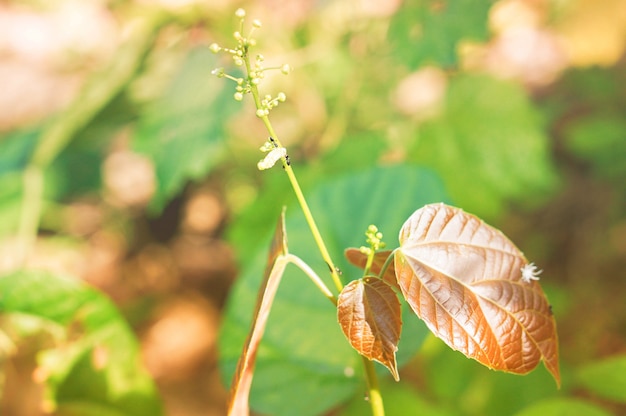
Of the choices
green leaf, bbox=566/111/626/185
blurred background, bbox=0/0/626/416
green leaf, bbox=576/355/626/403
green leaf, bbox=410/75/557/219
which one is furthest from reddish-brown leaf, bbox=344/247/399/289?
green leaf, bbox=566/111/626/185

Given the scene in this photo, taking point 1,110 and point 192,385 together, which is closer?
point 192,385

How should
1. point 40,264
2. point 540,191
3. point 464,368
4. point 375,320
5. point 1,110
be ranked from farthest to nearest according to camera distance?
point 1,110, point 40,264, point 540,191, point 464,368, point 375,320

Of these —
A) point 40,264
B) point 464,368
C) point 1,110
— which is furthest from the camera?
point 1,110


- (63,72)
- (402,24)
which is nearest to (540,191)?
(402,24)

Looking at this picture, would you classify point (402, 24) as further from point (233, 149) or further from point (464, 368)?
point (233, 149)

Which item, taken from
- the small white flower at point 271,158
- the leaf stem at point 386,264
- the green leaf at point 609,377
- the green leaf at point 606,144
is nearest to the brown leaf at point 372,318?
the leaf stem at point 386,264

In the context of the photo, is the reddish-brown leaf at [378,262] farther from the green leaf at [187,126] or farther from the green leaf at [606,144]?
the green leaf at [606,144]

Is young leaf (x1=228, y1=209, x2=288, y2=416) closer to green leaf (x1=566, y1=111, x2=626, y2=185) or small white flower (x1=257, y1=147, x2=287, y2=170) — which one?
small white flower (x1=257, y1=147, x2=287, y2=170)
